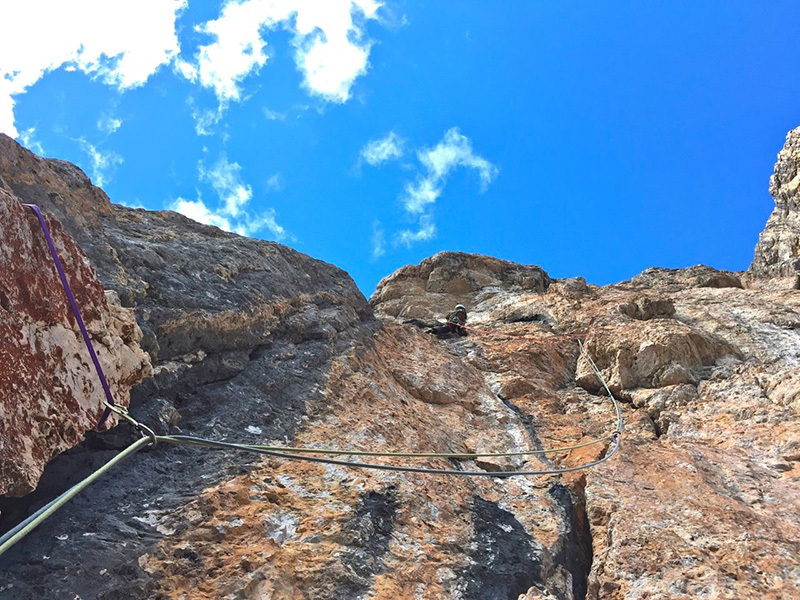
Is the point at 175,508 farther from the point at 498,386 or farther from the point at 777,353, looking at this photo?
the point at 777,353

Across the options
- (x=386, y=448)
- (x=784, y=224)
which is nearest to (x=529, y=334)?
(x=386, y=448)

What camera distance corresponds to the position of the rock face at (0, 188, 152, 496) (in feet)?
12.1

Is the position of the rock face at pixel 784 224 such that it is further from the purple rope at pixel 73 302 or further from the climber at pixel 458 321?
the purple rope at pixel 73 302

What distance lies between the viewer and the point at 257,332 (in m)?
7.72

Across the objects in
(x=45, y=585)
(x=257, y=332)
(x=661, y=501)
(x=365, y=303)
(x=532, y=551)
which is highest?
(x=365, y=303)

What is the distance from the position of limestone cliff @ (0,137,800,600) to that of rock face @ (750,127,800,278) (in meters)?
5.09

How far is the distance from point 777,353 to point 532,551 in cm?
671

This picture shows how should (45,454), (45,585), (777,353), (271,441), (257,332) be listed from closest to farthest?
(45,585), (45,454), (271,441), (257,332), (777,353)

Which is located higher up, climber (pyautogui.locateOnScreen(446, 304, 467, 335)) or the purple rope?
climber (pyautogui.locateOnScreen(446, 304, 467, 335))

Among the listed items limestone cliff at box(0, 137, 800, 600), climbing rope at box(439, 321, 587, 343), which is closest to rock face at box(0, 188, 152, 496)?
limestone cliff at box(0, 137, 800, 600)

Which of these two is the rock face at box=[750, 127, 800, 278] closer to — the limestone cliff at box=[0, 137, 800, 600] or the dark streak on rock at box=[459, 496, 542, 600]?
the limestone cliff at box=[0, 137, 800, 600]

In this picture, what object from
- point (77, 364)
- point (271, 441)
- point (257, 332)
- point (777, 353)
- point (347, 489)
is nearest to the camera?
point (77, 364)

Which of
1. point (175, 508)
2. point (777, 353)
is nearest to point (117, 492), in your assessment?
point (175, 508)

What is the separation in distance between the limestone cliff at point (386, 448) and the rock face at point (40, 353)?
1.85 ft
